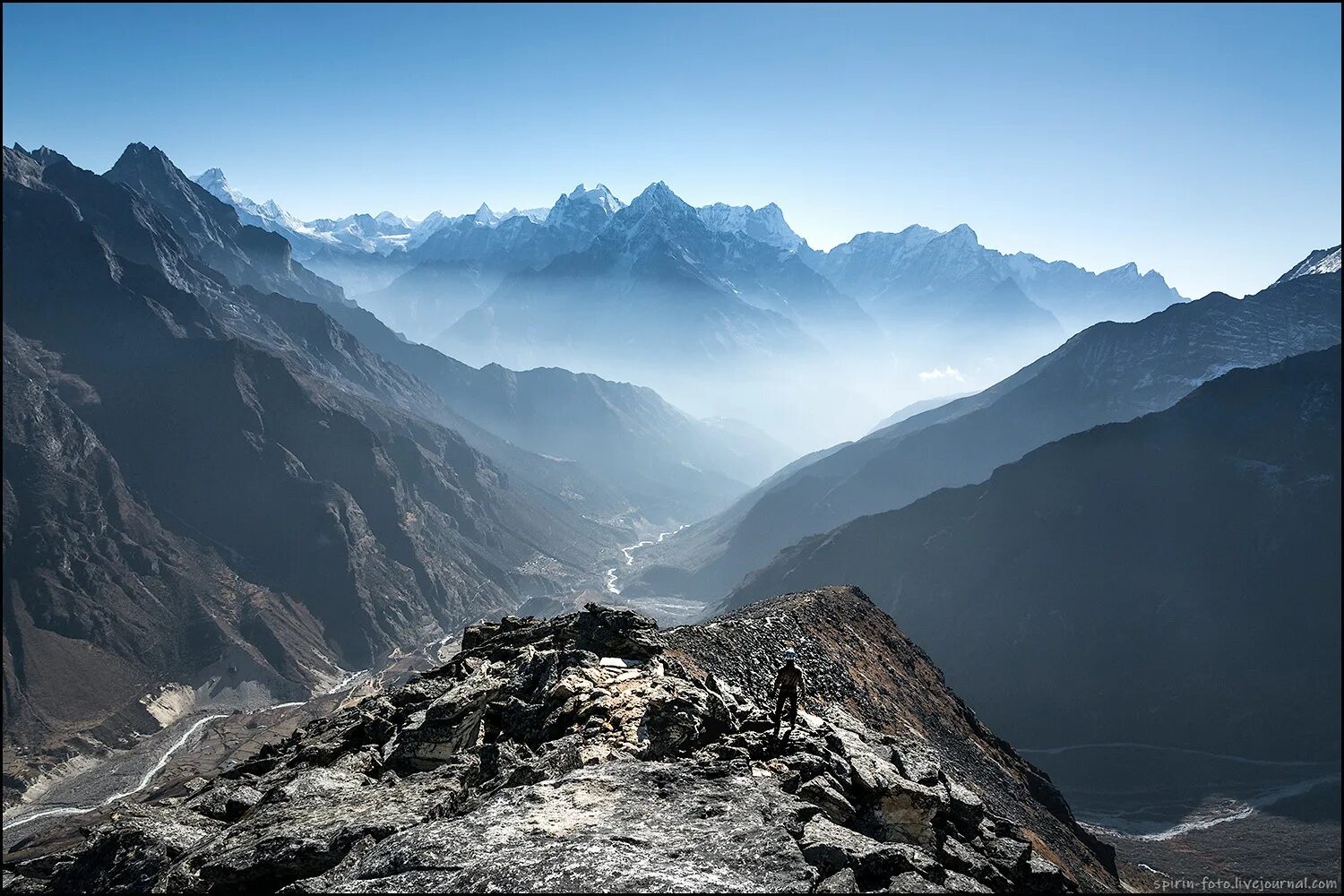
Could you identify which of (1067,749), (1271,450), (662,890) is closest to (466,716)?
(662,890)

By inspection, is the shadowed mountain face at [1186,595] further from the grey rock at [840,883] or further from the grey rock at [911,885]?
the grey rock at [840,883]

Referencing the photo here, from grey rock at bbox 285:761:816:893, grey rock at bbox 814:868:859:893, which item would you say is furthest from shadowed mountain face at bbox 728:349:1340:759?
grey rock at bbox 814:868:859:893

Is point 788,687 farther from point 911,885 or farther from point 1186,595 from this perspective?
point 1186,595

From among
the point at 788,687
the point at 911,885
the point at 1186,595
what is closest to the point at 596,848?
the point at 911,885

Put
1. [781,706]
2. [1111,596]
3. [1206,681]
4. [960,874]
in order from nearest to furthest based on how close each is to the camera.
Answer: [960,874]
[781,706]
[1206,681]
[1111,596]

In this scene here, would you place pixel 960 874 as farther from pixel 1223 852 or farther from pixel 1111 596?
pixel 1111 596

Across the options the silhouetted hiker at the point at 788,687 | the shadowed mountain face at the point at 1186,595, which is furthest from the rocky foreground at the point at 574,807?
the shadowed mountain face at the point at 1186,595
